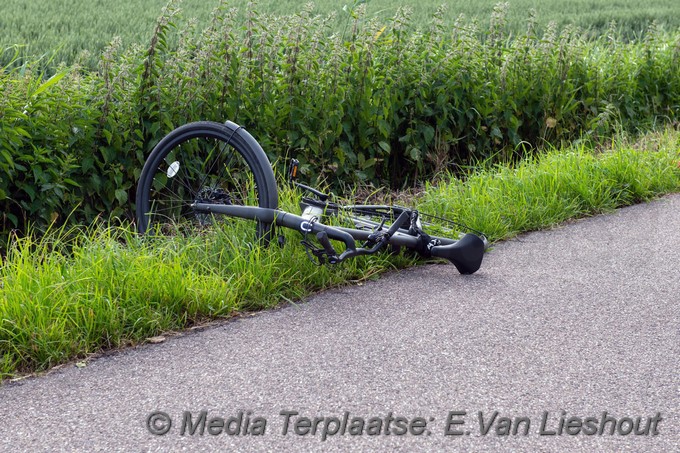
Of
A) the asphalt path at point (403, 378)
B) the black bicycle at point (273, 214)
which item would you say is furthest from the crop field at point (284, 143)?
the asphalt path at point (403, 378)

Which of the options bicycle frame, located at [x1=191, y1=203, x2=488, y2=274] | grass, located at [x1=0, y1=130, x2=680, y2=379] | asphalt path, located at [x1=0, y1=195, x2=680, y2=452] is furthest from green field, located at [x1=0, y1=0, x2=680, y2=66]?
asphalt path, located at [x1=0, y1=195, x2=680, y2=452]

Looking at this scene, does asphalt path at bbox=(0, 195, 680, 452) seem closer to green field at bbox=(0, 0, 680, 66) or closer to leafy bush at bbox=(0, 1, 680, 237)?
leafy bush at bbox=(0, 1, 680, 237)

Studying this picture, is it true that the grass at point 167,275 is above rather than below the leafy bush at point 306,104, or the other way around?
below

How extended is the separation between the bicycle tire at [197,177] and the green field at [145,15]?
1.76 metres

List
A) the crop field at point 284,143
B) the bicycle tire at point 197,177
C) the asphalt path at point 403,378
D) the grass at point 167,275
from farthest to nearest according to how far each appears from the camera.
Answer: the bicycle tire at point 197,177 < the crop field at point 284,143 < the grass at point 167,275 < the asphalt path at point 403,378

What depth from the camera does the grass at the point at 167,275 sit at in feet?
13.0

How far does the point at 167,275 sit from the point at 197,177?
1.61 m

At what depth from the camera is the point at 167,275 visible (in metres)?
4.39

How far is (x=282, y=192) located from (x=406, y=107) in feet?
5.67

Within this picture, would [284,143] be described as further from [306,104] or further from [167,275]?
[167,275]

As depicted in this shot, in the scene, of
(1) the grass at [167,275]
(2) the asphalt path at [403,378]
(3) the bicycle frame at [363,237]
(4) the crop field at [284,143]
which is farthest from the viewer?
(3) the bicycle frame at [363,237]

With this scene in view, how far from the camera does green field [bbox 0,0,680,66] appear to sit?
36.8 ft

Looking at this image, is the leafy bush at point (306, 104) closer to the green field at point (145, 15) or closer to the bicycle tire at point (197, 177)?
the bicycle tire at point (197, 177)

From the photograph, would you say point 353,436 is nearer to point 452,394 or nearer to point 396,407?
point 396,407
